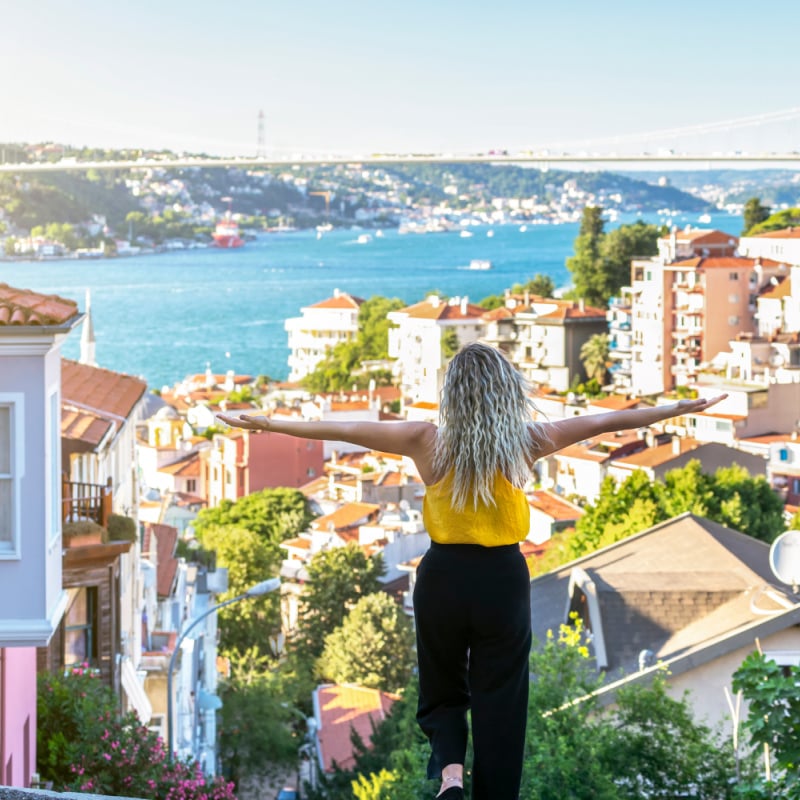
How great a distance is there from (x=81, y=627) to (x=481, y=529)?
776 centimetres

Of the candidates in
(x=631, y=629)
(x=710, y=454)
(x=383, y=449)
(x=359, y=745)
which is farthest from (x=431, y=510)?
(x=710, y=454)

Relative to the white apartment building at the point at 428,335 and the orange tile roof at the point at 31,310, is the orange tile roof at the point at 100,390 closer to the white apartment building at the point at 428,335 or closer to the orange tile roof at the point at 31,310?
the orange tile roof at the point at 31,310

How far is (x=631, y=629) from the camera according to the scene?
1298cm

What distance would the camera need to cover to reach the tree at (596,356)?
77375mm

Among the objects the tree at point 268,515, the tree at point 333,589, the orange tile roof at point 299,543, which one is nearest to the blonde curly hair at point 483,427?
the tree at point 333,589

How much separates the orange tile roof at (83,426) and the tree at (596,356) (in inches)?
2626

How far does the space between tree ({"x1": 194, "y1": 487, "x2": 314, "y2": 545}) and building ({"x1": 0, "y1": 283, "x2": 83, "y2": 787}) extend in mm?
39909

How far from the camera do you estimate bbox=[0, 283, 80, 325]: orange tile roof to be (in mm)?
6648

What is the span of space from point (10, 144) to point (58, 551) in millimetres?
81716

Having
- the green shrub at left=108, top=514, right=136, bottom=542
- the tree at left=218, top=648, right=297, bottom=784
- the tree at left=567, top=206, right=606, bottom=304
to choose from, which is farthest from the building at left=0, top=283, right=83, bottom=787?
the tree at left=567, top=206, right=606, bottom=304

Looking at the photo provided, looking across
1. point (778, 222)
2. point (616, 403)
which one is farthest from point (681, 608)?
point (778, 222)

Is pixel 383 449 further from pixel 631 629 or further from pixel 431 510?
pixel 631 629

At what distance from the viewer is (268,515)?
162 feet

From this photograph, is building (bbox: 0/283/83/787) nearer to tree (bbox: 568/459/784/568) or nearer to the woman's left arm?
the woman's left arm
